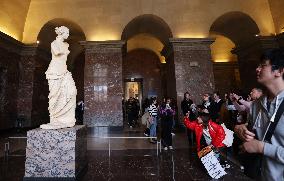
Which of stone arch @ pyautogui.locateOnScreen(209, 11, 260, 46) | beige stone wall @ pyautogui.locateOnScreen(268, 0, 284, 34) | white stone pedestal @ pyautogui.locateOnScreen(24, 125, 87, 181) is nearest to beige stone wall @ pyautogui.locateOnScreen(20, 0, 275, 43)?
beige stone wall @ pyautogui.locateOnScreen(268, 0, 284, 34)

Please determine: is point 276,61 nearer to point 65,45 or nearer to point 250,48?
point 65,45

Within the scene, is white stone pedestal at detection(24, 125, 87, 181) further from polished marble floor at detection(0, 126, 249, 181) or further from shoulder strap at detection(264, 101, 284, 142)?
shoulder strap at detection(264, 101, 284, 142)

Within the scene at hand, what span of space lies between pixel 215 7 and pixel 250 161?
11274 millimetres

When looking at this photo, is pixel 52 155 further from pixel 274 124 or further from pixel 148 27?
pixel 148 27

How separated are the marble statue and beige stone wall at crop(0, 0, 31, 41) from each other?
789cm

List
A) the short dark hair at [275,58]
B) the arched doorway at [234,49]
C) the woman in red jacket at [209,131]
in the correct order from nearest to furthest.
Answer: the short dark hair at [275,58]
the woman in red jacket at [209,131]
the arched doorway at [234,49]

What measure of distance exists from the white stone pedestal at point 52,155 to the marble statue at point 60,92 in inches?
13.3

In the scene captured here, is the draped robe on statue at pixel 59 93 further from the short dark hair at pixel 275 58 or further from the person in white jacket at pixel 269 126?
the short dark hair at pixel 275 58

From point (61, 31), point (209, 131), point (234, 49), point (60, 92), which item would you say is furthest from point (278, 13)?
point (60, 92)

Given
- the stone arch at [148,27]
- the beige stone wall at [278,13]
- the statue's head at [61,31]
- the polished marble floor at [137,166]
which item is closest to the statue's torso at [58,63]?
the statue's head at [61,31]

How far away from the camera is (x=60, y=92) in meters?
4.17

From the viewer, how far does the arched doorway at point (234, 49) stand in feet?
38.8

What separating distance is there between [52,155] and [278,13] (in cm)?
1211

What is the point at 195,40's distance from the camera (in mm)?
10734
